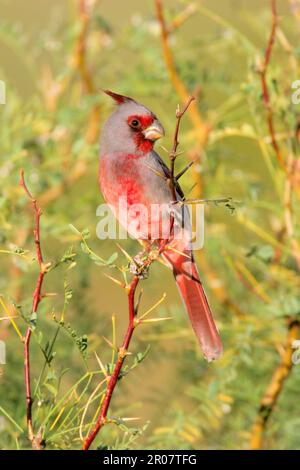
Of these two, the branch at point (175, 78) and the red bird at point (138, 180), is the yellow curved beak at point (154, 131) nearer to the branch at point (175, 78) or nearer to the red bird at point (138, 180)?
the red bird at point (138, 180)

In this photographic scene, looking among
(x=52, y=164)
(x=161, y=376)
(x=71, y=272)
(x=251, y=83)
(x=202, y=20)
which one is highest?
(x=202, y=20)

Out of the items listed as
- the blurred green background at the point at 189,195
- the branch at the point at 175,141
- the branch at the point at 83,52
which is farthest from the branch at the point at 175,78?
the branch at the point at 175,141

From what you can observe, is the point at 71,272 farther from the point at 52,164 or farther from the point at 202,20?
the point at 202,20

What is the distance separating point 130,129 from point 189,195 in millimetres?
629

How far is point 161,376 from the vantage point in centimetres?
360

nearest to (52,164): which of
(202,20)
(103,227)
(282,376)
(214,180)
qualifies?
(103,227)

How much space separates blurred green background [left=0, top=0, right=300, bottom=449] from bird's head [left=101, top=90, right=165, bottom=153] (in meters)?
0.27

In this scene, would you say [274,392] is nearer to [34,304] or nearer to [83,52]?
[34,304]

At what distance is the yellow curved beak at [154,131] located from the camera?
215 cm

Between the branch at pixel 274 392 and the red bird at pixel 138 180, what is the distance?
0.25 meters

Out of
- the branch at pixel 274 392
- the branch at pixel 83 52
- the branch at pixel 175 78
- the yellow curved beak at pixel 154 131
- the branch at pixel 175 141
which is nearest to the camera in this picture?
the branch at pixel 175 141

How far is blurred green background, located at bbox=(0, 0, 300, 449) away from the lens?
96.7 inches

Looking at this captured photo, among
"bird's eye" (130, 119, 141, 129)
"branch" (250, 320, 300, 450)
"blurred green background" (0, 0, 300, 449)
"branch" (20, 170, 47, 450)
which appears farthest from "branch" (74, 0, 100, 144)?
"branch" (20, 170, 47, 450)
